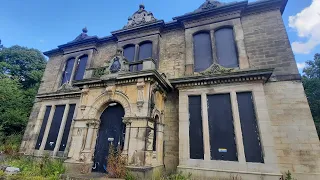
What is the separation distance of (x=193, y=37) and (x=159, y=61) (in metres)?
2.52

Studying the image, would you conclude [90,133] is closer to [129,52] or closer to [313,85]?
[129,52]

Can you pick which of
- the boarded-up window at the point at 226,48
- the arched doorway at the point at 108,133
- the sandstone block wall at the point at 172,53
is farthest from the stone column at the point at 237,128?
the arched doorway at the point at 108,133

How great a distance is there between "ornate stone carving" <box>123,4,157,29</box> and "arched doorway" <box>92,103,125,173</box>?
21.1ft

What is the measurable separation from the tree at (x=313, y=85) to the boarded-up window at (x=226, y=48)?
1075cm

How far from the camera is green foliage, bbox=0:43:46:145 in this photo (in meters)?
13.9

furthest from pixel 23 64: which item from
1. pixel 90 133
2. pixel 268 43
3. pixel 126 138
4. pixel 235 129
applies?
Result: pixel 268 43

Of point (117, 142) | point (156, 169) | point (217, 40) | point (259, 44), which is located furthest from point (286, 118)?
point (117, 142)

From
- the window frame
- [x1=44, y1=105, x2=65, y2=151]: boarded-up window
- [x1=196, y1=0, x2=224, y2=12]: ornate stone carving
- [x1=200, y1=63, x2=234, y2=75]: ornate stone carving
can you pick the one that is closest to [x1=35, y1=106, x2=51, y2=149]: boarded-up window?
[x1=44, y1=105, x2=65, y2=151]: boarded-up window

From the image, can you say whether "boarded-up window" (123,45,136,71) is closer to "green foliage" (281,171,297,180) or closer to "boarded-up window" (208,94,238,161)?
"boarded-up window" (208,94,238,161)

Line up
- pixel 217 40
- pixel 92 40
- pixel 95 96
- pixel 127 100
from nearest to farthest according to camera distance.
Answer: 1. pixel 127 100
2. pixel 95 96
3. pixel 217 40
4. pixel 92 40

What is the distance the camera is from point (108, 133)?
25.7 feet

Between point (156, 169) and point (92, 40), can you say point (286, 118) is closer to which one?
point (156, 169)

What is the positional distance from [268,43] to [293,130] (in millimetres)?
4307

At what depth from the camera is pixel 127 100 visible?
24.6 feet
